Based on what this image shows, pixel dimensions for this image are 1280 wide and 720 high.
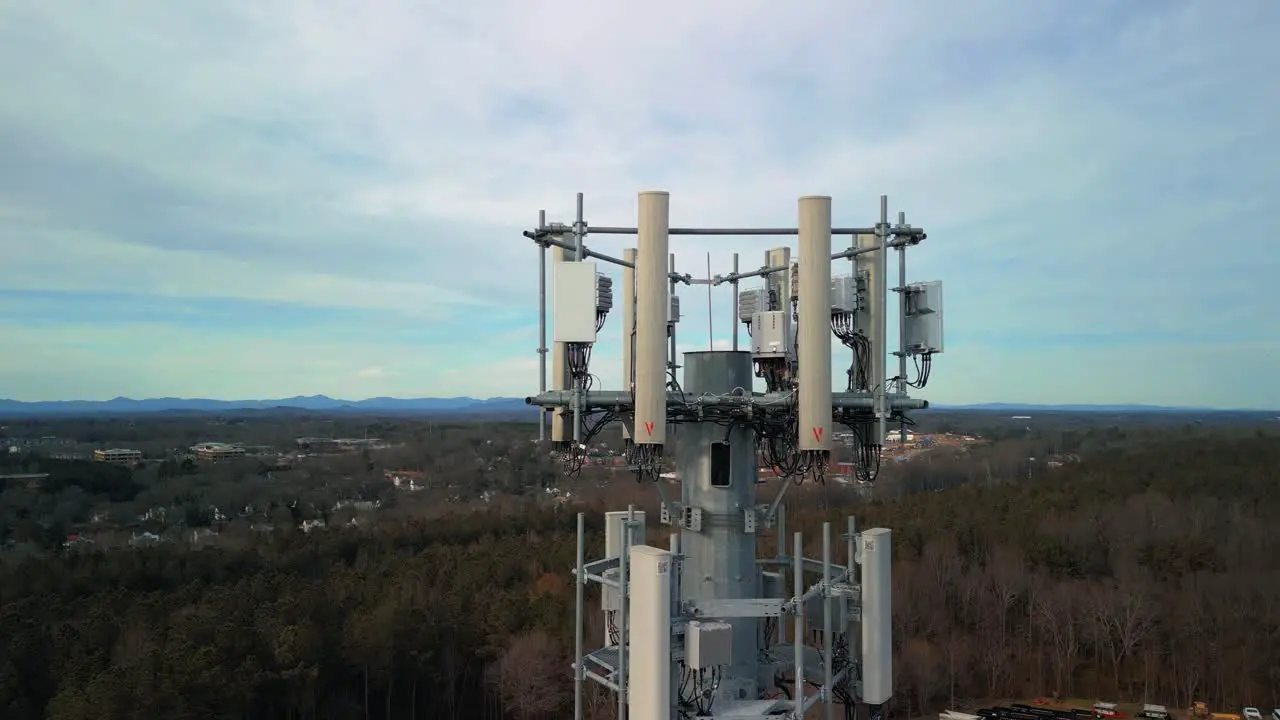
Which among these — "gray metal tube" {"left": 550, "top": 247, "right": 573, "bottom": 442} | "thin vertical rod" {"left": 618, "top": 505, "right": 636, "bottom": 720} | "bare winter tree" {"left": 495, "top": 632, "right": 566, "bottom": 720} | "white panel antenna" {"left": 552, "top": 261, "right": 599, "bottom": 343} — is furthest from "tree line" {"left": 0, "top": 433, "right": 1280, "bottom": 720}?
"white panel antenna" {"left": 552, "top": 261, "right": 599, "bottom": 343}

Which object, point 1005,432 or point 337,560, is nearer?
point 337,560

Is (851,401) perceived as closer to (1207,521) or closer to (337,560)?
(337,560)

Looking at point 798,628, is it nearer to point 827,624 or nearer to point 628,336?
point 827,624

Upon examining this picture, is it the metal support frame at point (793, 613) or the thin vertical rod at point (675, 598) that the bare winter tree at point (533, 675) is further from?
the thin vertical rod at point (675, 598)

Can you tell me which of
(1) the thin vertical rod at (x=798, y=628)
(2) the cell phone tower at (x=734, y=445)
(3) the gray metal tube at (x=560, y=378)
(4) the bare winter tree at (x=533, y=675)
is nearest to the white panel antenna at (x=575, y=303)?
(2) the cell phone tower at (x=734, y=445)

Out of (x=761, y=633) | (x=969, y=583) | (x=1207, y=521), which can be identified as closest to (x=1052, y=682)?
(x=969, y=583)

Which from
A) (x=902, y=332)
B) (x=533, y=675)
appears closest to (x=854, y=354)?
(x=902, y=332)

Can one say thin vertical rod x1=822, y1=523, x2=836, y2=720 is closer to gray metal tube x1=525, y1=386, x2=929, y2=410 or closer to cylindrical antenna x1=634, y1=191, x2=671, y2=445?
gray metal tube x1=525, y1=386, x2=929, y2=410
